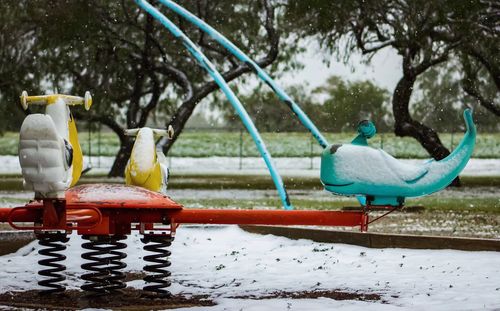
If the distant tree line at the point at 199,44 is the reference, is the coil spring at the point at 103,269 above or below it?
below

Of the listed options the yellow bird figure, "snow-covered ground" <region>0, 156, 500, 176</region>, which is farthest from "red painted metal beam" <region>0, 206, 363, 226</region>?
"snow-covered ground" <region>0, 156, 500, 176</region>

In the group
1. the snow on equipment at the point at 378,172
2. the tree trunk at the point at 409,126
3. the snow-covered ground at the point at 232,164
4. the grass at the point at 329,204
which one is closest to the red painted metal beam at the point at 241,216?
the snow on equipment at the point at 378,172

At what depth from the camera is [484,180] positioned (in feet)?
84.9

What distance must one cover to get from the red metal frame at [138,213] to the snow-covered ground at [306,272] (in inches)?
25.5

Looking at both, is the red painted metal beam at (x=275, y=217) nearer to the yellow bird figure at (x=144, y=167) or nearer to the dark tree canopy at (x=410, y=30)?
the yellow bird figure at (x=144, y=167)

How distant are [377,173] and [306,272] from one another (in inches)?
85.9

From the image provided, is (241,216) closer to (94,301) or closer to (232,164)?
(94,301)

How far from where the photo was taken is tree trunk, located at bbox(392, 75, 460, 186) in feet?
71.3

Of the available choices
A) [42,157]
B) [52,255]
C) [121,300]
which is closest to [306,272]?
[121,300]

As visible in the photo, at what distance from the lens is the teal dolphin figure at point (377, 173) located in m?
5.81

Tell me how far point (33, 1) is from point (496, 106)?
36.7 feet

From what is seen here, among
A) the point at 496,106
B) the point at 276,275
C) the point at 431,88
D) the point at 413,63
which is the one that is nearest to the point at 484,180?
the point at 496,106

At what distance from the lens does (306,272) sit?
7820 mm

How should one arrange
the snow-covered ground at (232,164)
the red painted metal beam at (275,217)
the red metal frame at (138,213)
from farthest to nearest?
the snow-covered ground at (232,164) < the red painted metal beam at (275,217) < the red metal frame at (138,213)
